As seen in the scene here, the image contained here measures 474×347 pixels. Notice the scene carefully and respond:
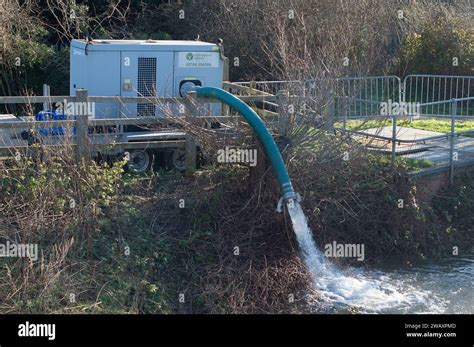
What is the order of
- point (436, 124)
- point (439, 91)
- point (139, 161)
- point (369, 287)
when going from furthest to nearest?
point (439, 91) < point (436, 124) < point (139, 161) < point (369, 287)

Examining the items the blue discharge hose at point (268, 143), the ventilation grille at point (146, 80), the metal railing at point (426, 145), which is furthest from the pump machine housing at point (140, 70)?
the metal railing at point (426, 145)

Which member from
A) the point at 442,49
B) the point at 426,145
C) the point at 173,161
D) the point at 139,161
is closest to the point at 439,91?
the point at 442,49

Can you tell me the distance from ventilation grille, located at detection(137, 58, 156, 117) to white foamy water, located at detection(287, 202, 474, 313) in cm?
329

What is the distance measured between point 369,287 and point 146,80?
4.97 m

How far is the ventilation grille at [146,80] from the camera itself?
1309cm

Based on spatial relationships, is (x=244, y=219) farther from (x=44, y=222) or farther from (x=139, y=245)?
(x=44, y=222)

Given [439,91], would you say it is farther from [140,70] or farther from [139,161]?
[139,161]

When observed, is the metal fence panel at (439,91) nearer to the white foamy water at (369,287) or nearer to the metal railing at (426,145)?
the metal railing at (426,145)

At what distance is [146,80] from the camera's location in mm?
13195

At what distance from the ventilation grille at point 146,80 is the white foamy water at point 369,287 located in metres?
3.29

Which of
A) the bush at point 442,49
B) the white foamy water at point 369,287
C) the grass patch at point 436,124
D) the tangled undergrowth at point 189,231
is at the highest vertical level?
the bush at point 442,49

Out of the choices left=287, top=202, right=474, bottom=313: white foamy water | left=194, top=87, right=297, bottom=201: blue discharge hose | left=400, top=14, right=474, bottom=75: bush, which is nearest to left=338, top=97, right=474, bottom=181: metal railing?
left=194, top=87, right=297, bottom=201: blue discharge hose

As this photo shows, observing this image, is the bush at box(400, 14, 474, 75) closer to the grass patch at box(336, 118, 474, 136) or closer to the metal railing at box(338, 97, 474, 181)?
the grass patch at box(336, 118, 474, 136)

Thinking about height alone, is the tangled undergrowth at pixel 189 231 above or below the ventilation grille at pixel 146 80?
below
